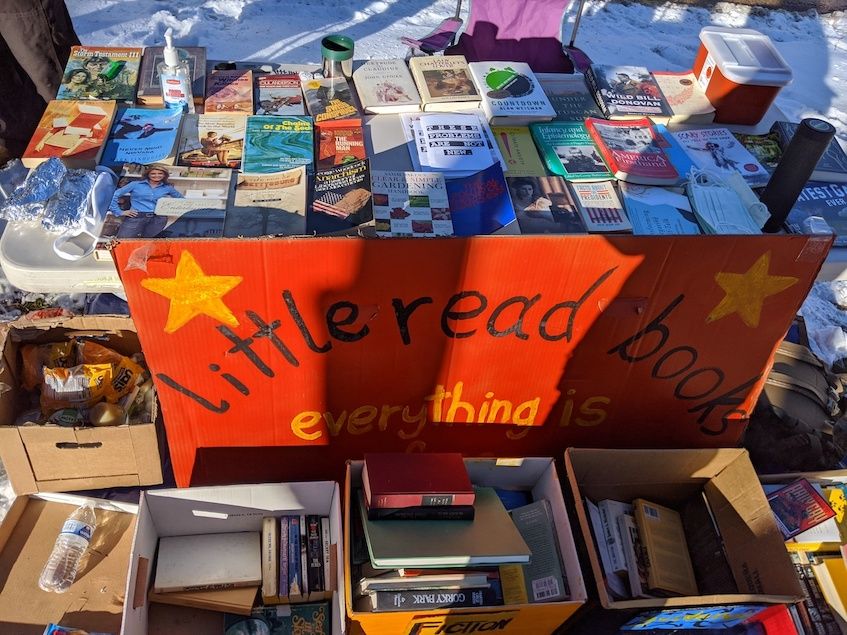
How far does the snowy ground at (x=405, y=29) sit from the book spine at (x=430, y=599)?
367cm

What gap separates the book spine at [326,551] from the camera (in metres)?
2.07

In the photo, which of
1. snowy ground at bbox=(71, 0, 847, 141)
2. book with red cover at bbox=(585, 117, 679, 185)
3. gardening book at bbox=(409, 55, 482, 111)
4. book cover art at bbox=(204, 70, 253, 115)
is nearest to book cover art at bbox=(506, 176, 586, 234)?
book with red cover at bbox=(585, 117, 679, 185)

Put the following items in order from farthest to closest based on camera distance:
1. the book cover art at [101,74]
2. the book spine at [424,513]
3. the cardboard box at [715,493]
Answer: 1. the book cover art at [101,74]
2. the cardboard box at [715,493]
3. the book spine at [424,513]

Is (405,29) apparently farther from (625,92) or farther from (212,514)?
(212,514)

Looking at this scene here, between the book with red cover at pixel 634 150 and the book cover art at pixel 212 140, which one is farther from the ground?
the book with red cover at pixel 634 150

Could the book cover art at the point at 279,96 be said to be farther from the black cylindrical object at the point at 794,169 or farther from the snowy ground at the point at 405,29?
the snowy ground at the point at 405,29

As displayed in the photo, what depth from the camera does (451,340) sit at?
2076mm

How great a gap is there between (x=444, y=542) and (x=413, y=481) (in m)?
0.19

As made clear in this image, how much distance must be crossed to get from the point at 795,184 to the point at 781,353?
0.94 m

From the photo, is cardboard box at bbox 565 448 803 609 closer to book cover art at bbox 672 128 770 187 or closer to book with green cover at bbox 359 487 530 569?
book with green cover at bbox 359 487 530 569

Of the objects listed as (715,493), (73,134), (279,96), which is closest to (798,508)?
(715,493)

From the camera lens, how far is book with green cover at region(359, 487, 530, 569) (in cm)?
184

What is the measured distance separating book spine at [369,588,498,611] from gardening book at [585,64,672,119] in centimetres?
166

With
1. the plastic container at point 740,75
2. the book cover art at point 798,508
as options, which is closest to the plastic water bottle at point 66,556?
the book cover art at point 798,508
